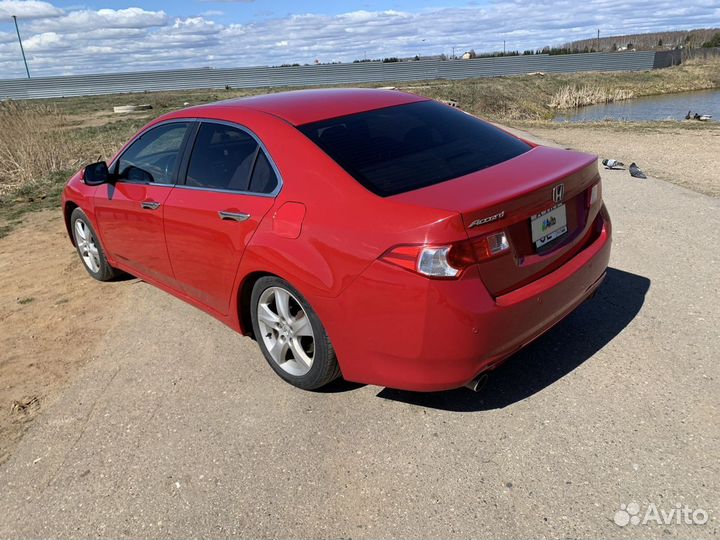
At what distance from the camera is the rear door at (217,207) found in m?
3.33

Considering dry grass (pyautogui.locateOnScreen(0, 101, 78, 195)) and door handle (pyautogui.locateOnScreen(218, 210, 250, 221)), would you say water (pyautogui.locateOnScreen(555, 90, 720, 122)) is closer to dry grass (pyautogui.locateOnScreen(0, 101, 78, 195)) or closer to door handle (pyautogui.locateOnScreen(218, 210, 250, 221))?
dry grass (pyautogui.locateOnScreen(0, 101, 78, 195))

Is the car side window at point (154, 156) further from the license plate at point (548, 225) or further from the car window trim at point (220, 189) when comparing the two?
the license plate at point (548, 225)

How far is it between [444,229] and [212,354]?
7.27 feet

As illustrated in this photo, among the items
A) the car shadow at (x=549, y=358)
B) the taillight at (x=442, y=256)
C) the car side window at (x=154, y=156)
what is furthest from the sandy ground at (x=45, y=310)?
the taillight at (x=442, y=256)

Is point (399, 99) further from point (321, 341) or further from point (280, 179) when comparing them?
point (321, 341)

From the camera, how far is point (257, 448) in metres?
2.99

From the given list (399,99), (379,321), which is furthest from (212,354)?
(399,99)

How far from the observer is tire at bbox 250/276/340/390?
3.11 meters

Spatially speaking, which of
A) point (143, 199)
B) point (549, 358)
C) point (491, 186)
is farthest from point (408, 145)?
point (143, 199)

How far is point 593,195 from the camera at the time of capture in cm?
337

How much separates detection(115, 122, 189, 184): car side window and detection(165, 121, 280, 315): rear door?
0.84 ft

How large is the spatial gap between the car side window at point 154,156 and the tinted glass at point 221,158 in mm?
269

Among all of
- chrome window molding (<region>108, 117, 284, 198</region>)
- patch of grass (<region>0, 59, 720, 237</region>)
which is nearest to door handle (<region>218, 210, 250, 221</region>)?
chrome window molding (<region>108, 117, 284, 198</region>)

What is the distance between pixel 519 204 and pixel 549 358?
1279mm
